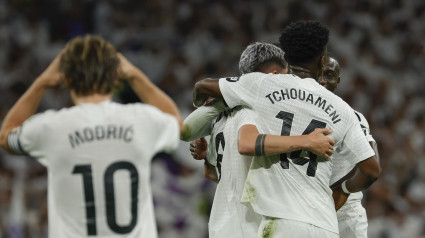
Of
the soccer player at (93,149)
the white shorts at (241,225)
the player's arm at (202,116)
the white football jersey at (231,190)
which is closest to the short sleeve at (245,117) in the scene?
the white football jersey at (231,190)

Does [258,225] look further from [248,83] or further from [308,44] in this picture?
[308,44]

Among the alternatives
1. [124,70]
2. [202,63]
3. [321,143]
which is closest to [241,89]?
[321,143]

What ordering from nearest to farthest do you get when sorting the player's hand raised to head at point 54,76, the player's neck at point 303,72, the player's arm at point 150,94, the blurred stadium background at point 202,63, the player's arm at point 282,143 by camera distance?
the player's hand raised to head at point 54,76 → the player's arm at point 150,94 → the player's arm at point 282,143 → the player's neck at point 303,72 → the blurred stadium background at point 202,63

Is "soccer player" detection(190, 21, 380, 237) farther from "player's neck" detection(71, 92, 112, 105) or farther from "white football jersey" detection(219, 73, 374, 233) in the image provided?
"player's neck" detection(71, 92, 112, 105)

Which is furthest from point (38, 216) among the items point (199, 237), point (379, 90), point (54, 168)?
point (379, 90)

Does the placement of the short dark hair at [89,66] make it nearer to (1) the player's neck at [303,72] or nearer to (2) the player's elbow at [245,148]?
(2) the player's elbow at [245,148]

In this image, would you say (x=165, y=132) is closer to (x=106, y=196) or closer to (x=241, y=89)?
(x=106, y=196)

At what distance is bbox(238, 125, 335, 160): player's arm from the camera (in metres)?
4.08

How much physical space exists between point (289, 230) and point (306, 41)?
1141 mm

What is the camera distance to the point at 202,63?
10641mm

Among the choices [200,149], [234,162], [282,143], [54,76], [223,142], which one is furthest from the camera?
[200,149]

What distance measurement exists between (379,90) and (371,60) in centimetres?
67

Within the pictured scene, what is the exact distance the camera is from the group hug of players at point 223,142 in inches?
133

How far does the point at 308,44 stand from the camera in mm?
4340
